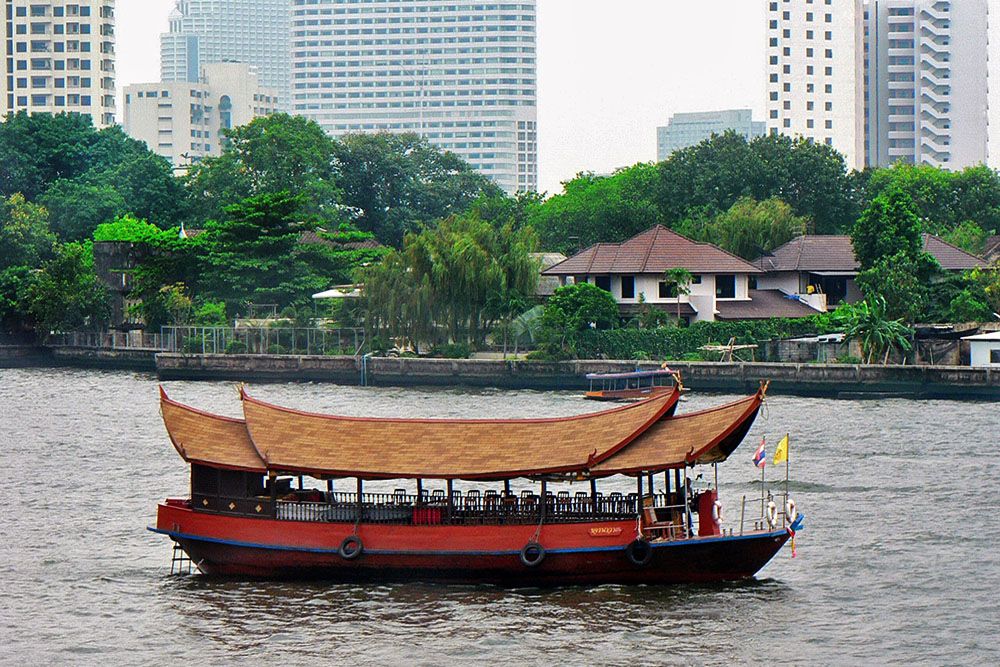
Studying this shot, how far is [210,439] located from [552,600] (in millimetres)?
7431

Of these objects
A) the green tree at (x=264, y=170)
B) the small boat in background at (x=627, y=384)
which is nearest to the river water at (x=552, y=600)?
the small boat in background at (x=627, y=384)

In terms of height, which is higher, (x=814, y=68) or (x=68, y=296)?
(x=814, y=68)

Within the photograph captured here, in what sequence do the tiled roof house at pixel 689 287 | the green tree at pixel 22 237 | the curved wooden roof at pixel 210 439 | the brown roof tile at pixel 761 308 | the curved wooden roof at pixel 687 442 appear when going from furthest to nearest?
the green tree at pixel 22 237 < the tiled roof house at pixel 689 287 < the brown roof tile at pixel 761 308 < the curved wooden roof at pixel 210 439 < the curved wooden roof at pixel 687 442

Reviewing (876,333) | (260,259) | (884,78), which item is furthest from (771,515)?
(884,78)

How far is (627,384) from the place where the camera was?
6938 cm

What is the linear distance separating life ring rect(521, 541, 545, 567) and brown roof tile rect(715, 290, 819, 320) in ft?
162

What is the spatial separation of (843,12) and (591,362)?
95687 mm

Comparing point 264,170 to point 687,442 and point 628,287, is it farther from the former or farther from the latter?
point 687,442

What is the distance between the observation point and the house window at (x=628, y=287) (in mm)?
80500

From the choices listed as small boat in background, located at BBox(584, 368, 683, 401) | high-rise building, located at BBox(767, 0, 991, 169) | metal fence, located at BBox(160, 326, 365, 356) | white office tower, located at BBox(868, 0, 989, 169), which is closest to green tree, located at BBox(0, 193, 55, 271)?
metal fence, located at BBox(160, 326, 365, 356)

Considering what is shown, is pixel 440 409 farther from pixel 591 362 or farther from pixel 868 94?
pixel 868 94

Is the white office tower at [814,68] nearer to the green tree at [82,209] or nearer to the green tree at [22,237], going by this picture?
the green tree at [82,209]

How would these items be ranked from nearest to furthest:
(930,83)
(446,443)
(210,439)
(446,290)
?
1. (446,443)
2. (210,439)
3. (446,290)
4. (930,83)

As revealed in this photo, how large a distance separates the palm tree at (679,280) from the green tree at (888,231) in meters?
8.85
